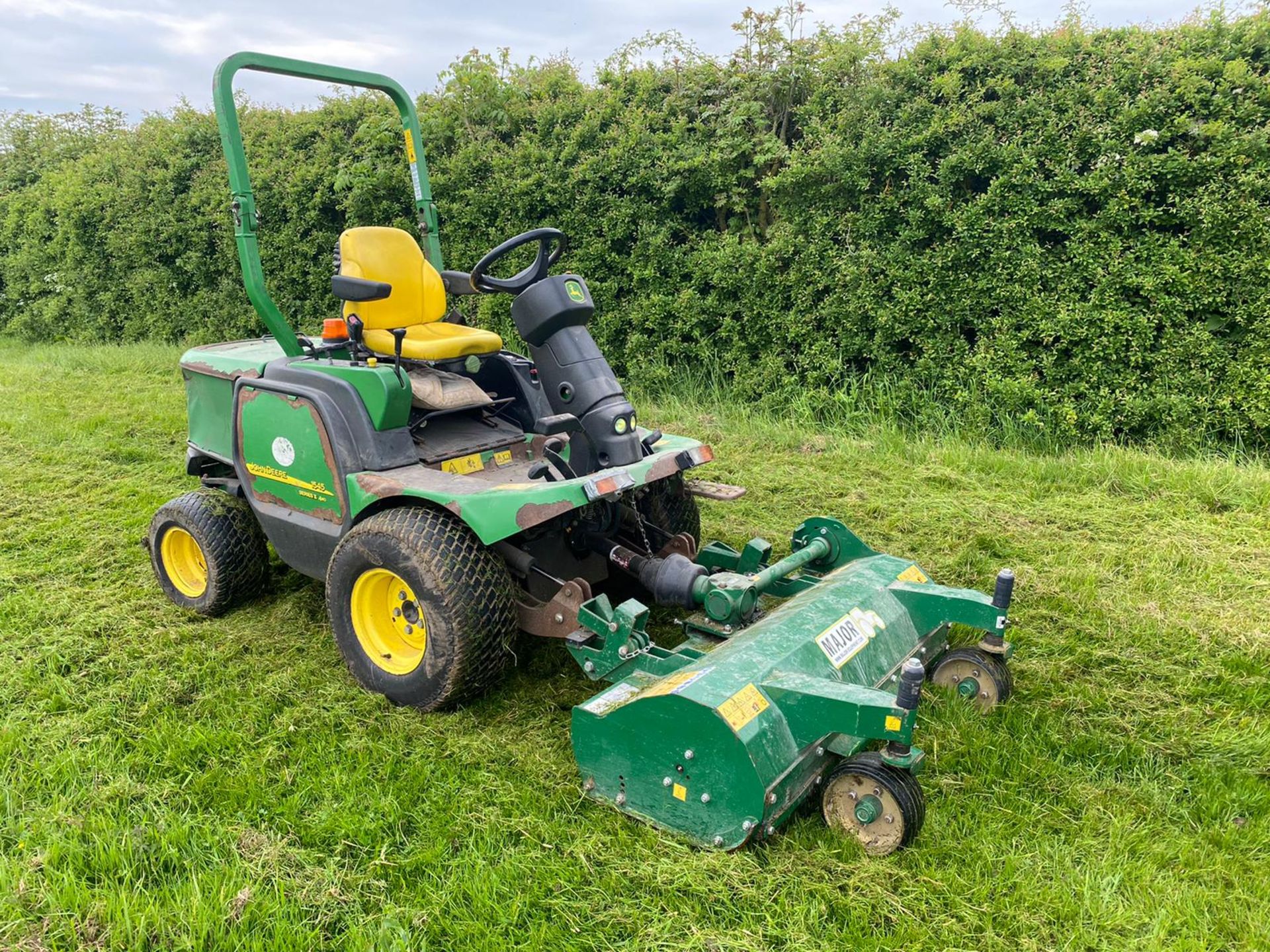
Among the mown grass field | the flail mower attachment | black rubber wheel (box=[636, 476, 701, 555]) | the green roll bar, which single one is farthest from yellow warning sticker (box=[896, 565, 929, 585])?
the green roll bar

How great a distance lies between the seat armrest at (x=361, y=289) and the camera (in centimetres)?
361

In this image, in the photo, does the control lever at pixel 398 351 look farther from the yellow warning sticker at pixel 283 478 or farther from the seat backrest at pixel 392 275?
the yellow warning sticker at pixel 283 478

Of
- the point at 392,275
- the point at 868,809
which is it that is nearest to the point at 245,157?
the point at 392,275

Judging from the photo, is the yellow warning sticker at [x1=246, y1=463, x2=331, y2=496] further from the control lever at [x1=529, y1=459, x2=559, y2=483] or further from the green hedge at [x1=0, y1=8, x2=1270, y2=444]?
the green hedge at [x1=0, y1=8, x2=1270, y2=444]

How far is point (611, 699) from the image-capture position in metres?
2.71

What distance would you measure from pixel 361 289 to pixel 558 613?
62.4 inches

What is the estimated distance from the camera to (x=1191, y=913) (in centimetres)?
221

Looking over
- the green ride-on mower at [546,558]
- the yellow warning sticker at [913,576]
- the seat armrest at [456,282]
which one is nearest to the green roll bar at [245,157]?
the green ride-on mower at [546,558]

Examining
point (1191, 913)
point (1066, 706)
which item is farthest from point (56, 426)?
point (1191, 913)

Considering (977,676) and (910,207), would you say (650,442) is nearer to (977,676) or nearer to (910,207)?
(977,676)

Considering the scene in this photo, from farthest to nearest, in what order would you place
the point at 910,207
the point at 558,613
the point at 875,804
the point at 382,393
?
the point at 910,207
the point at 382,393
the point at 558,613
the point at 875,804

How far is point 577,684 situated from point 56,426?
5960mm

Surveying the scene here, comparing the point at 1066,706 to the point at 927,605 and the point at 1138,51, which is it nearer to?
the point at 927,605

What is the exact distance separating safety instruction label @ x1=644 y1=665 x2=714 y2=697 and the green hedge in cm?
399
